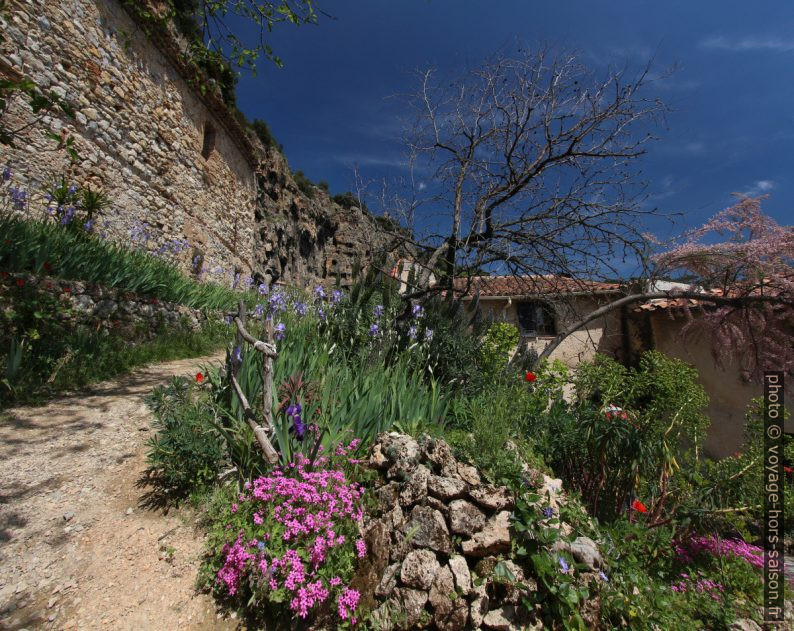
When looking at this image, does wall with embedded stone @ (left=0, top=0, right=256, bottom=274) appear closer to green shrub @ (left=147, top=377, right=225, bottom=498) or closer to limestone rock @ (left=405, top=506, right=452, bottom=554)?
green shrub @ (left=147, top=377, right=225, bottom=498)

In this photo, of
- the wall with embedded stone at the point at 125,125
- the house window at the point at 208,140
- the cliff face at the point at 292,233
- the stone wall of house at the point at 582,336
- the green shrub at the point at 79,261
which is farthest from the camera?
the cliff face at the point at 292,233

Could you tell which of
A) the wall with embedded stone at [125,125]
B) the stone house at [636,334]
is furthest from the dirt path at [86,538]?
the wall with embedded stone at [125,125]

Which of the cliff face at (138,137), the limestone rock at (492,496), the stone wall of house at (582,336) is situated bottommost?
the limestone rock at (492,496)

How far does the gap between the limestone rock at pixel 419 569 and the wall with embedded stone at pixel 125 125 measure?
6423 millimetres

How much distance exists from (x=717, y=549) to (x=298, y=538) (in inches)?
141

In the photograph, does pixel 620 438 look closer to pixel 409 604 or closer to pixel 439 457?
pixel 439 457

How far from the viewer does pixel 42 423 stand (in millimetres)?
3039

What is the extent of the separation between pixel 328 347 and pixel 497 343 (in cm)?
226

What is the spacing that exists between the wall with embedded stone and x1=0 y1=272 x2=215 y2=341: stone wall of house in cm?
243

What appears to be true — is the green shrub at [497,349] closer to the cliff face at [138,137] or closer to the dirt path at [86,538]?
the cliff face at [138,137]

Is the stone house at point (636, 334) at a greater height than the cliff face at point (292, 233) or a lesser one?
lesser

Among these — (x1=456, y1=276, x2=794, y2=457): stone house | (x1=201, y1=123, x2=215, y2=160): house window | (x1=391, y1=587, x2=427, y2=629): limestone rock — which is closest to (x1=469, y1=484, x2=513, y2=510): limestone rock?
(x1=391, y1=587, x2=427, y2=629): limestone rock

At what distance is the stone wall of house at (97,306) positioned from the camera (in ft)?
11.6

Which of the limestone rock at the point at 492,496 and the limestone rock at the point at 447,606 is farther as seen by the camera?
the limestone rock at the point at 492,496
